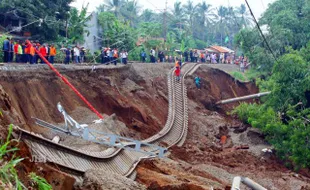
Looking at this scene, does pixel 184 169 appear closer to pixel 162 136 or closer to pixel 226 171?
pixel 226 171

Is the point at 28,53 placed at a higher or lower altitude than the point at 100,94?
higher

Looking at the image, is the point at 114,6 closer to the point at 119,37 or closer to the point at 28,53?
the point at 119,37

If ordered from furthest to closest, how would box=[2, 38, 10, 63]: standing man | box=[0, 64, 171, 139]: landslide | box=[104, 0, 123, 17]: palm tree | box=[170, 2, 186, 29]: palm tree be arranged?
box=[170, 2, 186, 29]: palm tree → box=[104, 0, 123, 17]: palm tree → box=[2, 38, 10, 63]: standing man → box=[0, 64, 171, 139]: landslide

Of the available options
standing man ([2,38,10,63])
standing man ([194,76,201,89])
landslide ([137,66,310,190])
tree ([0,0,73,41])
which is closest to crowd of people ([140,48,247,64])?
landslide ([137,66,310,190])

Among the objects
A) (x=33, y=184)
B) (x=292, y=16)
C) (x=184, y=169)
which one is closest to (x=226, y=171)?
(x=184, y=169)

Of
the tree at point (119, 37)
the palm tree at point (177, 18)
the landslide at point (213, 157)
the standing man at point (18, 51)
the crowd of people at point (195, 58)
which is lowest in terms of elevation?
the landslide at point (213, 157)

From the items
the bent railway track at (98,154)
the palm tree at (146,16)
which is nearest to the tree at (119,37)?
the bent railway track at (98,154)

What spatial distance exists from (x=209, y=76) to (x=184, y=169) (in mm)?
22597

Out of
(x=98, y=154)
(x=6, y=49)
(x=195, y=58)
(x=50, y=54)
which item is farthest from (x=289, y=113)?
(x=195, y=58)

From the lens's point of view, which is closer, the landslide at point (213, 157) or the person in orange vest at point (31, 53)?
the landslide at point (213, 157)

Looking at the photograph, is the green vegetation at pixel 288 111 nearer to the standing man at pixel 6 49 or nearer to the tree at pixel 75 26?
the standing man at pixel 6 49

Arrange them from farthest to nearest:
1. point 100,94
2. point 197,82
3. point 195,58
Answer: point 195,58 < point 197,82 < point 100,94

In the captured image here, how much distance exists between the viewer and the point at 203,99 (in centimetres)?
3422

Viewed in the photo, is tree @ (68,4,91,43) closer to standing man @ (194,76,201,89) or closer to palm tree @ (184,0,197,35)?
standing man @ (194,76,201,89)
